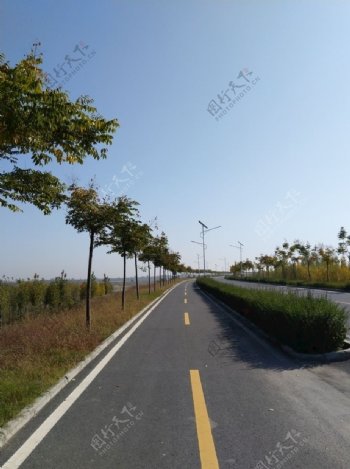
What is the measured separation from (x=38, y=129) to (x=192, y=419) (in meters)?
4.13

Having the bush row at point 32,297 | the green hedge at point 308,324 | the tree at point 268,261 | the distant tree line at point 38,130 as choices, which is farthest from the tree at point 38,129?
the tree at point 268,261

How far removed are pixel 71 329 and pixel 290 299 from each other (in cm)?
605

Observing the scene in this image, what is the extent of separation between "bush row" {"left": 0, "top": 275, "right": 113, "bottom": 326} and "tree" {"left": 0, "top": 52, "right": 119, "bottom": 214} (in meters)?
13.5

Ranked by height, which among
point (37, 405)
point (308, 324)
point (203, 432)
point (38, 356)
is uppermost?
point (308, 324)

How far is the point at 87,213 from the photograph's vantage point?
13305mm

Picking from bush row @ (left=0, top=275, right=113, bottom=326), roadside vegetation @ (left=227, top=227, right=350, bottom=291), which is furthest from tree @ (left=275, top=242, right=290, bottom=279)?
bush row @ (left=0, top=275, right=113, bottom=326)

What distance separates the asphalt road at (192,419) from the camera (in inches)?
166

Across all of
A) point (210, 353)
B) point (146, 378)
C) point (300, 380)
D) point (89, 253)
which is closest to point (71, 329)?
point (89, 253)

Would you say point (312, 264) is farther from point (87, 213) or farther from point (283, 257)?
point (87, 213)

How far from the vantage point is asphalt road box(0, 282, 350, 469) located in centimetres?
422

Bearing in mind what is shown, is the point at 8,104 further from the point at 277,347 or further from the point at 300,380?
the point at 277,347

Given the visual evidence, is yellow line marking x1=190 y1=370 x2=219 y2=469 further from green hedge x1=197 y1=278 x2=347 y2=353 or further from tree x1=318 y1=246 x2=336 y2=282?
tree x1=318 y1=246 x2=336 y2=282

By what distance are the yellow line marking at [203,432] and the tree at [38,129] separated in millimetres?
3907

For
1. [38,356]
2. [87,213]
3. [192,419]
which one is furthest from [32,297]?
[192,419]
